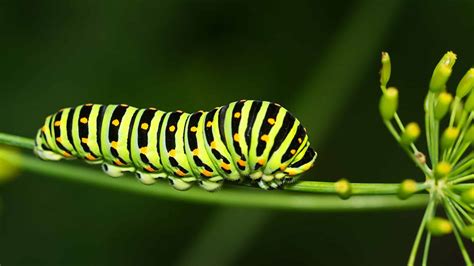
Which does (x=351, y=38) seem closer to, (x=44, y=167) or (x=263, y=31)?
(x=263, y=31)

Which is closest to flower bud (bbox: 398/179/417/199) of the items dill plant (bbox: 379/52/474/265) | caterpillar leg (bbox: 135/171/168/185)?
dill plant (bbox: 379/52/474/265)

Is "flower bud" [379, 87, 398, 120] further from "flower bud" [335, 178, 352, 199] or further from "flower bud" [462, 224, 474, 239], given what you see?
"flower bud" [462, 224, 474, 239]

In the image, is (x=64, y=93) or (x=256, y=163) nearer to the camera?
(x=256, y=163)

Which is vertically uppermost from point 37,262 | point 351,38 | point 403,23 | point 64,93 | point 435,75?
point 403,23

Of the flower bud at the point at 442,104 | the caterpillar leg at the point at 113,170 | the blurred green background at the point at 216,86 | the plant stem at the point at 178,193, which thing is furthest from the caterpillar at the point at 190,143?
the blurred green background at the point at 216,86

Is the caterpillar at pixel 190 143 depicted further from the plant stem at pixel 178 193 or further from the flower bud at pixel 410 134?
the flower bud at pixel 410 134

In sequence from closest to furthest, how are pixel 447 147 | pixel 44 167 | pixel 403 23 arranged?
pixel 447 147 → pixel 44 167 → pixel 403 23

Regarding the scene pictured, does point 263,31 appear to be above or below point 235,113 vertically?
above

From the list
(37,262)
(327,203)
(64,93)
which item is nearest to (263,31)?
(64,93)
